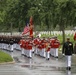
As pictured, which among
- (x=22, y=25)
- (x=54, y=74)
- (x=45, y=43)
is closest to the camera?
(x=54, y=74)

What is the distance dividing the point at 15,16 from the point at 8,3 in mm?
2375

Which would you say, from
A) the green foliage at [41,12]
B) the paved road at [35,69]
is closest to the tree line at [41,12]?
the green foliage at [41,12]

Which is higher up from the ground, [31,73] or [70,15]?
[70,15]

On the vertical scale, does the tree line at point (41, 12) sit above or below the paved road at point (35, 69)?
above

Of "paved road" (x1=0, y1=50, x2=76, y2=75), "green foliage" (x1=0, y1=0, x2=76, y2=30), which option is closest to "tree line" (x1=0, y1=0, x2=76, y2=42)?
"green foliage" (x1=0, y1=0, x2=76, y2=30)

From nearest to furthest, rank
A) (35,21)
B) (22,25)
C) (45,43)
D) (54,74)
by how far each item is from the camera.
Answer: (54,74) → (45,43) → (35,21) → (22,25)

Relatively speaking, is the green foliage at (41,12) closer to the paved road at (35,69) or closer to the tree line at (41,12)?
the tree line at (41,12)

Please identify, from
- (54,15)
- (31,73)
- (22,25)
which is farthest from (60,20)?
(31,73)

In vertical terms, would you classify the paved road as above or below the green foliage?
below

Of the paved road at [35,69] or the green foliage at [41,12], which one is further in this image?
the green foliage at [41,12]

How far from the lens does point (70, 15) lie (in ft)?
120

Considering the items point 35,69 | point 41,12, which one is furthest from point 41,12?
point 35,69

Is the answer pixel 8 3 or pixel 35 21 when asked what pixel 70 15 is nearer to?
pixel 35 21

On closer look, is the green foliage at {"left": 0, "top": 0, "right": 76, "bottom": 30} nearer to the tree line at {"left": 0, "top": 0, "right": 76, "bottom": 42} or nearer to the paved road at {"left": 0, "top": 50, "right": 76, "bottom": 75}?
the tree line at {"left": 0, "top": 0, "right": 76, "bottom": 42}
